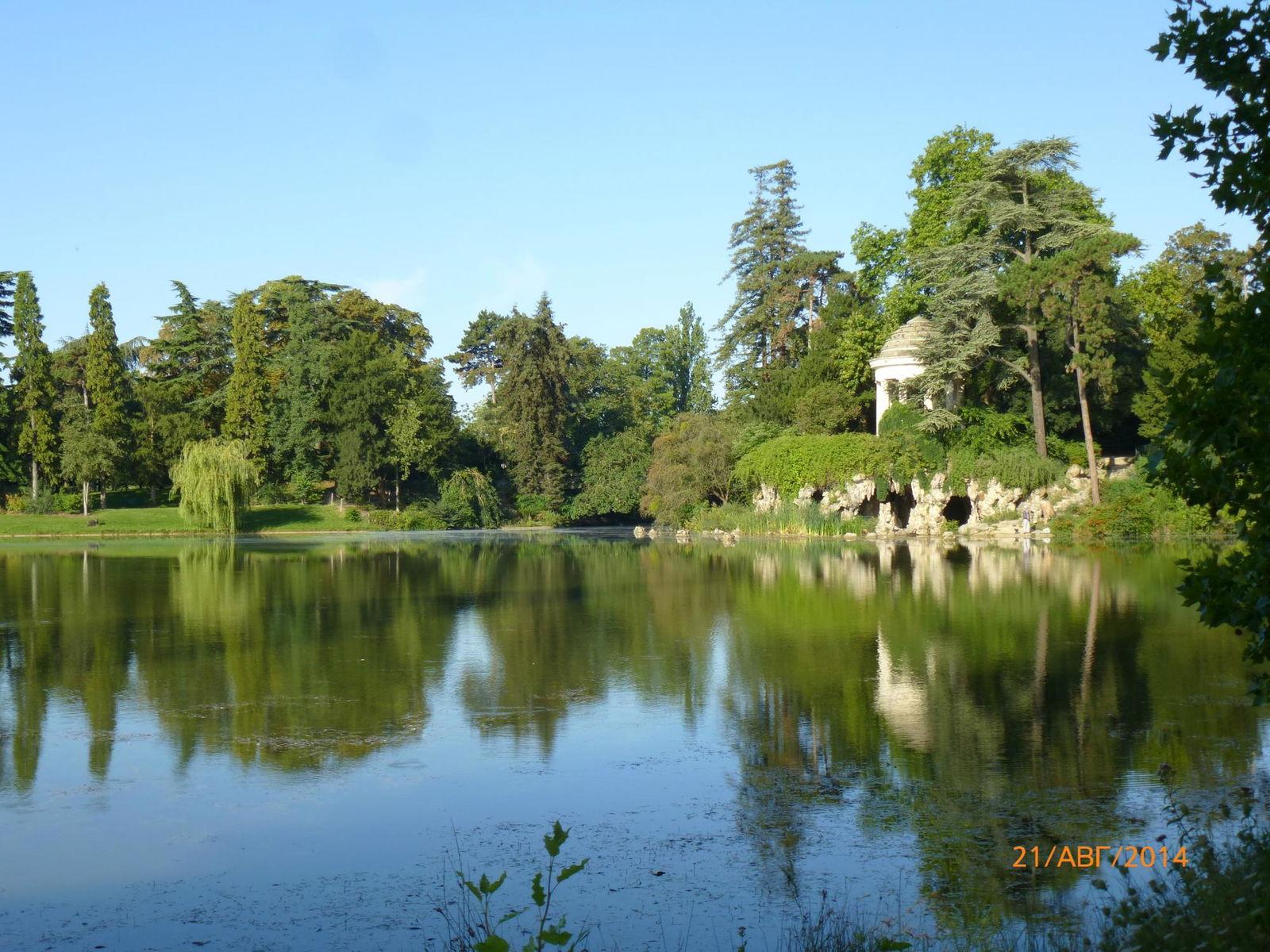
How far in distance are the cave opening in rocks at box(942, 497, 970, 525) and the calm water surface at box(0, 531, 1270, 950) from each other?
2282 cm

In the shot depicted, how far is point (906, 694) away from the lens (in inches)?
465

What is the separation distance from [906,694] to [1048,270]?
28.6 meters

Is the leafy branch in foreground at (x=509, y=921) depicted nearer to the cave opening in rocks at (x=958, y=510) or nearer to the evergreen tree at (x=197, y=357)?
the cave opening in rocks at (x=958, y=510)

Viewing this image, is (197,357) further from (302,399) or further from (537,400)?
(537,400)

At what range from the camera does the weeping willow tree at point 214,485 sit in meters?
46.3

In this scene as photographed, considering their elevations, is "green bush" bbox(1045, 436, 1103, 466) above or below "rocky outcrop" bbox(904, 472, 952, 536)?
above

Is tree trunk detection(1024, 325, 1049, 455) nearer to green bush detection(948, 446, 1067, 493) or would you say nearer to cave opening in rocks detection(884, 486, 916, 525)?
green bush detection(948, 446, 1067, 493)

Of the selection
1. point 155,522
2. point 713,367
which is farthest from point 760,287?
point 155,522

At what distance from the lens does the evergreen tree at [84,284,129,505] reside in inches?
2072

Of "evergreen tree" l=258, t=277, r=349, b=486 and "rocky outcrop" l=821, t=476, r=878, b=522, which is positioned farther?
"evergreen tree" l=258, t=277, r=349, b=486

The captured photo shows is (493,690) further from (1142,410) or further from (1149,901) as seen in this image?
(1142,410)
